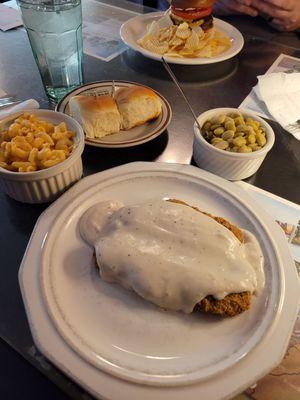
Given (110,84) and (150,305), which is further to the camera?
(110,84)

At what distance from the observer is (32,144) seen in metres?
0.76

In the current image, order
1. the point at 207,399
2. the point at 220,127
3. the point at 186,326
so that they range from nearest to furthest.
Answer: the point at 207,399
the point at 186,326
the point at 220,127

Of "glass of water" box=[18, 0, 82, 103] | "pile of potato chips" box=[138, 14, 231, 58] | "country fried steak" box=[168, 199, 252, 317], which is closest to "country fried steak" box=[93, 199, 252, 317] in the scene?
"country fried steak" box=[168, 199, 252, 317]

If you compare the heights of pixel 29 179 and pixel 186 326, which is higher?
pixel 29 179

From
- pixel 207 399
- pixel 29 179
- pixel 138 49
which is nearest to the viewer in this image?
pixel 207 399

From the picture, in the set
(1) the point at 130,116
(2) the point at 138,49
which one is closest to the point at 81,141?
(1) the point at 130,116

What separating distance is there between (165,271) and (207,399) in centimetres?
20

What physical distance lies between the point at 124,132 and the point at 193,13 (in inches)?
22.4

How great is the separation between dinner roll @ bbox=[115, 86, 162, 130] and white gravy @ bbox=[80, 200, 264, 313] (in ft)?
1.13

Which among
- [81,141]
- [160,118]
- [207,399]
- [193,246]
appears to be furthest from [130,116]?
[207,399]

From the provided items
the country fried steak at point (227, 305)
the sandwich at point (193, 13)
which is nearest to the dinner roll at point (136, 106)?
the sandwich at point (193, 13)

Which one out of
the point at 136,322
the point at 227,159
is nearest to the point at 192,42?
the point at 227,159

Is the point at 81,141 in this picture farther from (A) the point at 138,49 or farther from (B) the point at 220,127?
(A) the point at 138,49

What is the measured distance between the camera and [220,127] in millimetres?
909
